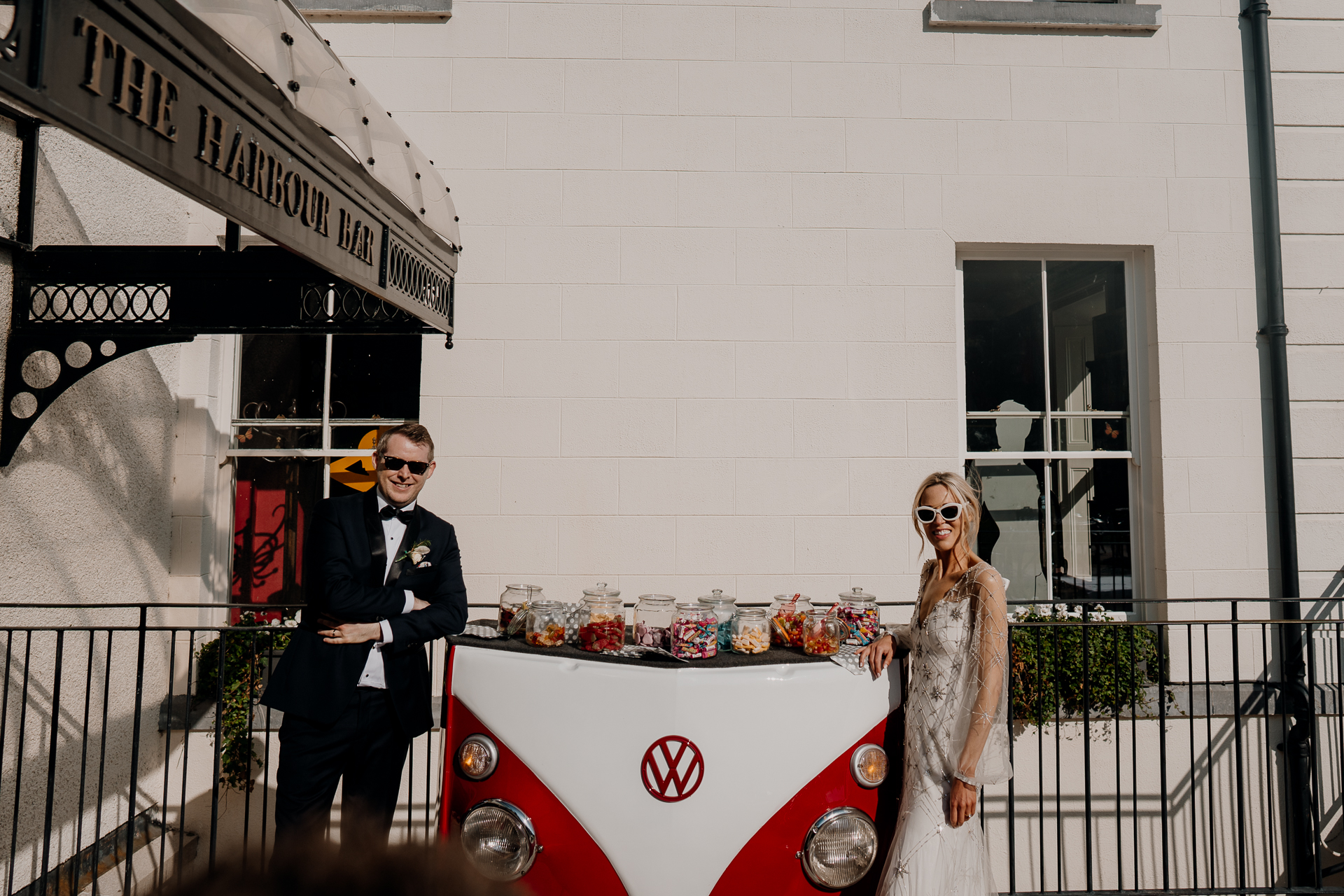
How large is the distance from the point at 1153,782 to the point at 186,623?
6151mm

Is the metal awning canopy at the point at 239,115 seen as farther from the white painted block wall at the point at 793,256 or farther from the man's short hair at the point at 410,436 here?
the white painted block wall at the point at 793,256

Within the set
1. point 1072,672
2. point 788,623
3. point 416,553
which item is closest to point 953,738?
point 788,623

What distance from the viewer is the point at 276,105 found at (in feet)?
7.52

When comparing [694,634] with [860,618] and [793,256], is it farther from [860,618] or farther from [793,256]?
[793,256]

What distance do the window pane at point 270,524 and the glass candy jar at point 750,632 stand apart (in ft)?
11.5

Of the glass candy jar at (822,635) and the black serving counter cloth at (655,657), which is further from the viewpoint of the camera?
the glass candy jar at (822,635)

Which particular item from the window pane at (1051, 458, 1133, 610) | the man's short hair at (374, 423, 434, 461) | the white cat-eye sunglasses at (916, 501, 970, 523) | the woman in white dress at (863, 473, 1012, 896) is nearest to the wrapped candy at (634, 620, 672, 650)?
the woman in white dress at (863, 473, 1012, 896)

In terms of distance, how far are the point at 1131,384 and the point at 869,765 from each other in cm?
394

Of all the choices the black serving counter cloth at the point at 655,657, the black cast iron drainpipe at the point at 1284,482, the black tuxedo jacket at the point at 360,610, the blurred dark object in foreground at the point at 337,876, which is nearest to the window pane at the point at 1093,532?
the black cast iron drainpipe at the point at 1284,482

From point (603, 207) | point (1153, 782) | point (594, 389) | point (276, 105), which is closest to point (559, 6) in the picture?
point (603, 207)

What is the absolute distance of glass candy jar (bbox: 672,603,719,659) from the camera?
266cm

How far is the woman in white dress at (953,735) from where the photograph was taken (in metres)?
2.44

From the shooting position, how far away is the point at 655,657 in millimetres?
2648

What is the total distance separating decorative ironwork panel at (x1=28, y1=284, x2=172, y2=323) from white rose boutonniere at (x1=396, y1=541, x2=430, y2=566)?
6.10ft
